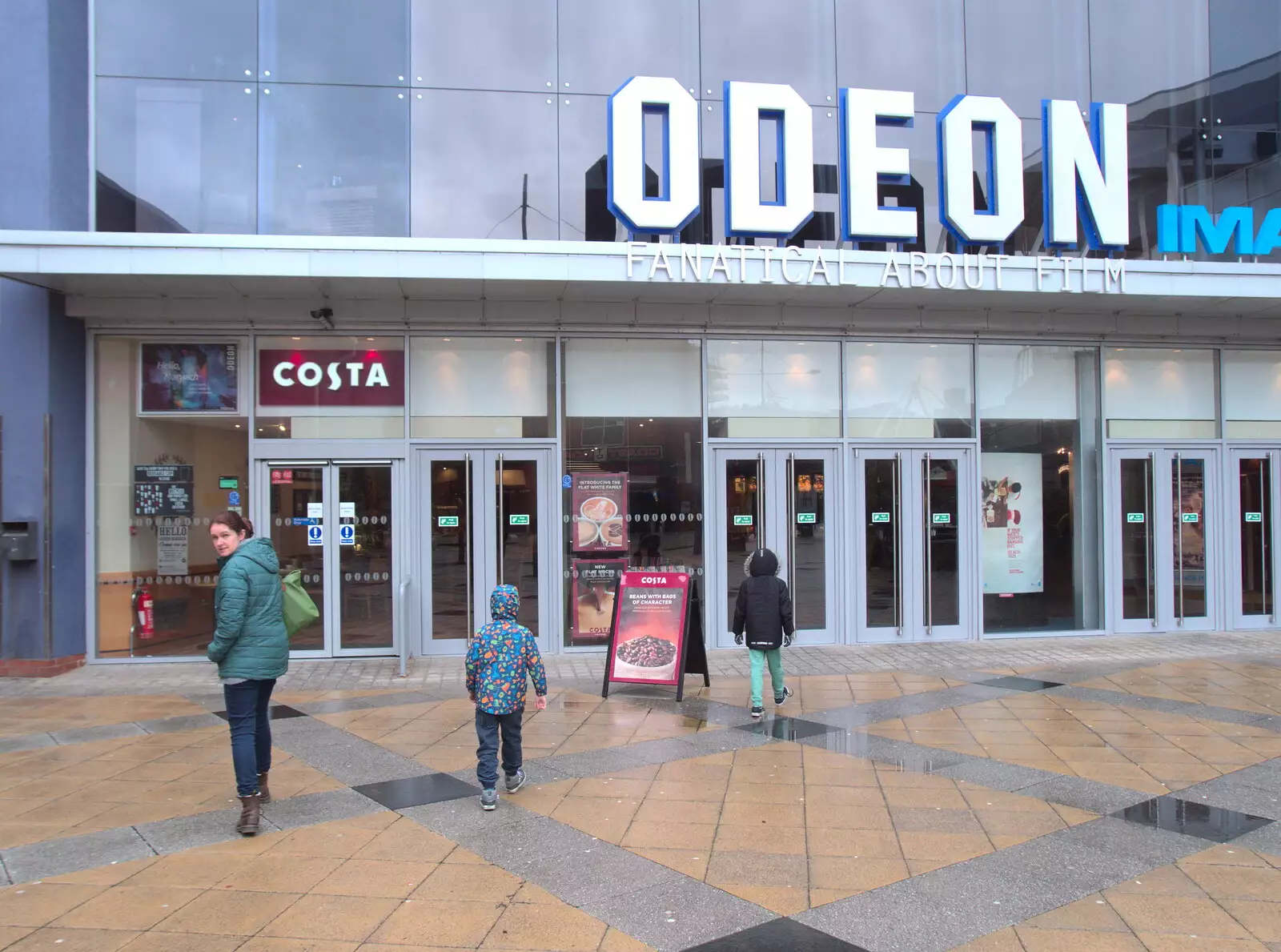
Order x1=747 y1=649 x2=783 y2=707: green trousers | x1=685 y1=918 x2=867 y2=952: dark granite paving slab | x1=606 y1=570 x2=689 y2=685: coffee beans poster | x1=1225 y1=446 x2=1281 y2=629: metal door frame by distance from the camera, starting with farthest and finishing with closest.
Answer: x1=1225 y1=446 x2=1281 y2=629: metal door frame → x1=606 y1=570 x2=689 y2=685: coffee beans poster → x1=747 y1=649 x2=783 y2=707: green trousers → x1=685 y1=918 x2=867 y2=952: dark granite paving slab

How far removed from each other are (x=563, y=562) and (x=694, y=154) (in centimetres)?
505

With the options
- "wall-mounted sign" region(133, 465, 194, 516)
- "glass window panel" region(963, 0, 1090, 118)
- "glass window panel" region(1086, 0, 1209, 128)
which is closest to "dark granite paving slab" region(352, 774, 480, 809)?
"wall-mounted sign" region(133, 465, 194, 516)

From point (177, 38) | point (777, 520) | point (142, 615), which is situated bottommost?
point (142, 615)

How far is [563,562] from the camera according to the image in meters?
11.3

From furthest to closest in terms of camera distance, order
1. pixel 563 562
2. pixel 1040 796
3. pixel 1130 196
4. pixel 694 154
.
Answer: pixel 1130 196, pixel 563 562, pixel 694 154, pixel 1040 796

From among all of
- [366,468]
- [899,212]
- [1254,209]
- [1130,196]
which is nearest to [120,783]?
[366,468]

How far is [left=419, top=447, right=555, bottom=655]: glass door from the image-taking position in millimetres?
11078

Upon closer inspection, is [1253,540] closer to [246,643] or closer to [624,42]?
[624,42]

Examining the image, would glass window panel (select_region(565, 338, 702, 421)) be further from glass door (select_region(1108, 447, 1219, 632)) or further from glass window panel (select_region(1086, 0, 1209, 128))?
glass window panel (select_region(1086, 0, 1209, 128))

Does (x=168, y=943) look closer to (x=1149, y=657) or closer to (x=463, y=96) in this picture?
(x=463, y=96)

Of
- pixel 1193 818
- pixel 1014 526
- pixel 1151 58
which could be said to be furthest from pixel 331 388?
pixel 1151 58

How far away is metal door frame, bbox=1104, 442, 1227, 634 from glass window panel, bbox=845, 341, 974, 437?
2231mm

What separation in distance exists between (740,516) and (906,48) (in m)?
6.56

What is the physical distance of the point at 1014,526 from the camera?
40.6ft
